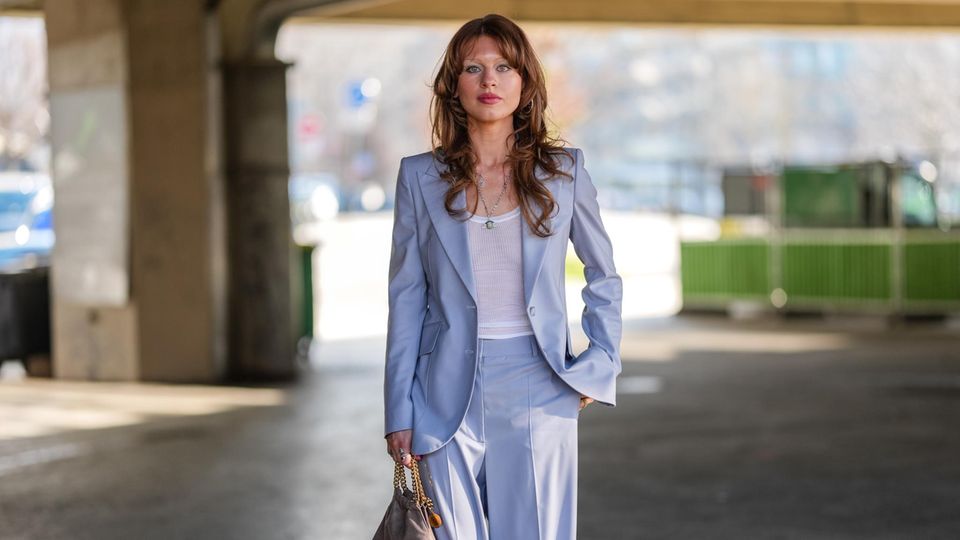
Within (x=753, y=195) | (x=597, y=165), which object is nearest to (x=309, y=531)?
(x=753, y=195)

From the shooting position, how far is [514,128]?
4.11 metres

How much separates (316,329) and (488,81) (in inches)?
652

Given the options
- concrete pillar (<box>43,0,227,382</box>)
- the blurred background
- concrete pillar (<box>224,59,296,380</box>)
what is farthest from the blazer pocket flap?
concrete pillar (<box>224,59,296,380</box>)

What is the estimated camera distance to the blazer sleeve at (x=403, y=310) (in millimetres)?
3932

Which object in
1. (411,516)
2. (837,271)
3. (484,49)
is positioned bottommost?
(837,271)

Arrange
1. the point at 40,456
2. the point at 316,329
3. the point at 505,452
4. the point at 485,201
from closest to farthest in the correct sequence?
1. the point at 505,452
2. the point at 485,201
3. the point at 40,456
4. the point at 316,329

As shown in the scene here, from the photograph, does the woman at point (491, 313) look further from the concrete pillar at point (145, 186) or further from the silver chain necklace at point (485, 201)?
the concrete pillar at point (145, 186)

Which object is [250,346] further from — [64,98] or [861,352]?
[861,352]

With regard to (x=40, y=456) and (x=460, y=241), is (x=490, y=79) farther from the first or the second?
(x=40, y=456)

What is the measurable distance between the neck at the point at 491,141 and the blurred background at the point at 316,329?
402 millimetres

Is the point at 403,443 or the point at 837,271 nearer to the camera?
the point at 403,443

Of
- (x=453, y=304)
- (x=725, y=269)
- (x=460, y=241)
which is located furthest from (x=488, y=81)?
(x=725, y=269)

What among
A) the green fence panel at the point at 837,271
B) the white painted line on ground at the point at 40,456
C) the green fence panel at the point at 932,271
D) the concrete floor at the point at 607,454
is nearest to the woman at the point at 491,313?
the concrete floor at the point at 607,454

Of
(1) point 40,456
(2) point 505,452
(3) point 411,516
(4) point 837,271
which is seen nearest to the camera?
(3) point 411,516
